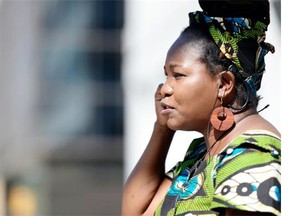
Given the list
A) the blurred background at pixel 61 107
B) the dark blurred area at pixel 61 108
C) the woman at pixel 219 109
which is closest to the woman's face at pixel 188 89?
the woman at pixel 219 109

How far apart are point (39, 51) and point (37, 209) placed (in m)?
3.89

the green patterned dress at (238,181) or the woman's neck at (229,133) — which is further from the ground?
the woman's neck at (229,133)

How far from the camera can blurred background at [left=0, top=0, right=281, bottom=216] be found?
85.0 ft

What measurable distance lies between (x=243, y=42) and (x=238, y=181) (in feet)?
1.69

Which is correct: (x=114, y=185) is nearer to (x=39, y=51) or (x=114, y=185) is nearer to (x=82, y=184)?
(x=82, y=184)

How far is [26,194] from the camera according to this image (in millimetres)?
26750

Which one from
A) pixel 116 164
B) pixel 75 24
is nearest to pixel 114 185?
pixel 116 164

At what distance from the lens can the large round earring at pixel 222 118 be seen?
370 cm

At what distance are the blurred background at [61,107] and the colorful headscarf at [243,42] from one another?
21.1 m

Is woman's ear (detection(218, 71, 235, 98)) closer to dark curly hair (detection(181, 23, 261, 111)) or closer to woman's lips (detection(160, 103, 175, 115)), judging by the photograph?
dark curly hair (detection(181, 23, 261, 111))

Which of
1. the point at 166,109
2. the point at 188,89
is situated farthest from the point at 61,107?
the point at 188,89

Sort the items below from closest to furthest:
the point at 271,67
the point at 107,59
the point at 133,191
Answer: the point at 133,191
the point at 271,67
the point at 107,59

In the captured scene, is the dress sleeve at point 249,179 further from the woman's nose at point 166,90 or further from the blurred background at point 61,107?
the blurred background at point 61,107

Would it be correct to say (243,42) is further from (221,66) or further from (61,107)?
(61,107)
